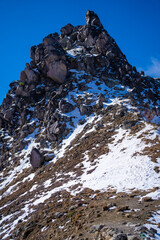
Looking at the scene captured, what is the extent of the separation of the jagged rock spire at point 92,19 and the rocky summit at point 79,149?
659mm

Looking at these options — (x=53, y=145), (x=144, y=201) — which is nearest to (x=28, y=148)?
(x=53, y=145)

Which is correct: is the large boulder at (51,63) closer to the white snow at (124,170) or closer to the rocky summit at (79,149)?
the rocky summit at (79,149)

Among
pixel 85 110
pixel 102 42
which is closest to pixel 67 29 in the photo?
pixel 102 42

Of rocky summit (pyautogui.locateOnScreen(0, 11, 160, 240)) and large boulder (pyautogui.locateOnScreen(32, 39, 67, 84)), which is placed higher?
large boulder (pyautogui.locateOnScreen(32, 39, 67, 84))

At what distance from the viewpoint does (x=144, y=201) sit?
10305 mm

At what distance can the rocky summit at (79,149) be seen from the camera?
1002cm

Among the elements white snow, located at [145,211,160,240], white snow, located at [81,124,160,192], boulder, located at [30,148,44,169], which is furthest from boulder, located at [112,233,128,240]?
boulder, located at [30,148,44,169]

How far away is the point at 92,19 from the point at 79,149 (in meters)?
89.7

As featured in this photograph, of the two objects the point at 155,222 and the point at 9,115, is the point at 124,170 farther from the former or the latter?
the point at 9,115

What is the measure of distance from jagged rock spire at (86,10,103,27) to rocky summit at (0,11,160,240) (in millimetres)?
659

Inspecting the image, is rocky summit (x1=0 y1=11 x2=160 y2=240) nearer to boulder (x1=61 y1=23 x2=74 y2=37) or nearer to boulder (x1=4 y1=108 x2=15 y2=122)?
boulder (x1=4 y1=108 x2=15 y2=122)

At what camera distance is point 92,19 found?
88000mm

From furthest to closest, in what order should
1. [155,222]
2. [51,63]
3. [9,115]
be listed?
[51,63] → [9,115] → [155,222]

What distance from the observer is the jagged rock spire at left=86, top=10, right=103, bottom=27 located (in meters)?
85.4
